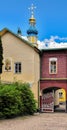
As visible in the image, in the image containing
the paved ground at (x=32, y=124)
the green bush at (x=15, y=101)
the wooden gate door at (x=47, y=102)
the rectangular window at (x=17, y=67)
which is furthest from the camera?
the wooden gate door at (x=47, y=102)

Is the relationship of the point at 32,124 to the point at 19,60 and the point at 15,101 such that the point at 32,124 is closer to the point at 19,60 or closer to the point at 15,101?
the point at 15,101

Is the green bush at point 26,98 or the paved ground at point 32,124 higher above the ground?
the green bush at point 26,98

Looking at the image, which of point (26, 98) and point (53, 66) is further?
point (53, 66)

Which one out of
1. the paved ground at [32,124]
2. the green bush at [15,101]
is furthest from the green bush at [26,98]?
the paved ground at [32,124]

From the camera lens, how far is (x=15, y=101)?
1063 inches

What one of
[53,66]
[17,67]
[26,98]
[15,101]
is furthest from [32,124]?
[53,66]

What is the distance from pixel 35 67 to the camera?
38.1m

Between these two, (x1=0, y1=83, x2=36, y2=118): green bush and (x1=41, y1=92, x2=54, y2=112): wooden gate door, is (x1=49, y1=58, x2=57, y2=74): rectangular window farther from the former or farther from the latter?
(x1=0, y1=83, x2=36, y2=118): green bush

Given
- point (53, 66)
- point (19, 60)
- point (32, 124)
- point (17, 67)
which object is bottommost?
point (32, 124)

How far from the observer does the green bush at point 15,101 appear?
25.8 meters

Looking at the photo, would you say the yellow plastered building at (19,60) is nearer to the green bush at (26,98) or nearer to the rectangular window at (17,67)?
the rectangular window at (17,67)

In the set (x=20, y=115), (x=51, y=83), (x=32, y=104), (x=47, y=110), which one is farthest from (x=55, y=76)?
(x=20, y=115)

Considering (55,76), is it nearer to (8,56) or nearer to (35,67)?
(35,67)

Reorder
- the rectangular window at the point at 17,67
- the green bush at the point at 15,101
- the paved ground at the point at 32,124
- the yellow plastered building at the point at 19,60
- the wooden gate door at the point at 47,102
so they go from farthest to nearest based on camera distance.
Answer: the wooden gate door at the point at 47,102, the rectangular window at the point at 17,67, the yellow plastered building at the point at 19,60, the green bush at the point at 15,101, the paved ground at the point at 32,124
